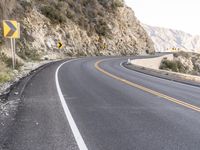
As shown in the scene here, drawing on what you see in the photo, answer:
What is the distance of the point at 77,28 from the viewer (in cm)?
5188

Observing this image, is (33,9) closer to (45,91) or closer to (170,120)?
(45,91)

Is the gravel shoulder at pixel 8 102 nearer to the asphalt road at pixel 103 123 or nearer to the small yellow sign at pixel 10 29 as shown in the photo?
the asphalt road at pixel 103 123

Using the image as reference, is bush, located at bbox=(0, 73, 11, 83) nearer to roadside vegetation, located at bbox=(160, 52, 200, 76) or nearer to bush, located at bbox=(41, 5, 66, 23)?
bush, located at bbox=(41, 5, 66, 23)

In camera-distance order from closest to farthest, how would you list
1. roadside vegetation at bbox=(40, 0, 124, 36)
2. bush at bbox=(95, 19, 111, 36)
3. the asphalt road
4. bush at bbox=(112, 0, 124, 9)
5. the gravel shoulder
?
the asphalt road
the gravel shoulder
roadside vegetation at bbox=(40, 0, 124, 36)
bush at bbox=(95, 19, 111, 36)
bush at bbox=(112, 0, 124, 9)

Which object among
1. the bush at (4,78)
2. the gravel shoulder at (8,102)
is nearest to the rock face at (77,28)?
the bush at (4,78)

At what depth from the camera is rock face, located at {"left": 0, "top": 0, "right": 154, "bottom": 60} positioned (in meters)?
38.4

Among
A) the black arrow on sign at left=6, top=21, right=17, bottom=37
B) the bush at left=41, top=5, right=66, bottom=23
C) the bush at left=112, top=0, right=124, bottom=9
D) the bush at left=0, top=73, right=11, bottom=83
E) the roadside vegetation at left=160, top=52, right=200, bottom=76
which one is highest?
the bush at left=112, top=0, right=124, bottom=9

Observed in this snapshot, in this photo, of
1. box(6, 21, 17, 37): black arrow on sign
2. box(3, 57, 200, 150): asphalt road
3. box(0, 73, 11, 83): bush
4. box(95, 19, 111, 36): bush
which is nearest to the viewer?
box(3, 57, 200, 150): asphalt road

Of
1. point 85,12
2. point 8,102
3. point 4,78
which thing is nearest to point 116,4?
point 85,12

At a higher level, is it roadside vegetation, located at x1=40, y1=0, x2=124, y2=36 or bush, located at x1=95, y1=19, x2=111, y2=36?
roadside vegetation, located at x1=40, y1=0, x2=124, y2=36

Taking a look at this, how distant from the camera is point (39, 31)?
41094 millimetres

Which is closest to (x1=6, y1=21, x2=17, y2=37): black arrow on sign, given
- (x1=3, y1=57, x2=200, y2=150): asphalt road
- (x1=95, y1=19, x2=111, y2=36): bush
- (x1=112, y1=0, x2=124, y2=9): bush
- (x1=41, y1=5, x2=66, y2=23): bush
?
(x1=3, y1=57, x2=200, y2=150): asphalt road

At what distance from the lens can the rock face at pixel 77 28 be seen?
3841 cm

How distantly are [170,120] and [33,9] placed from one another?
39.0 metres
